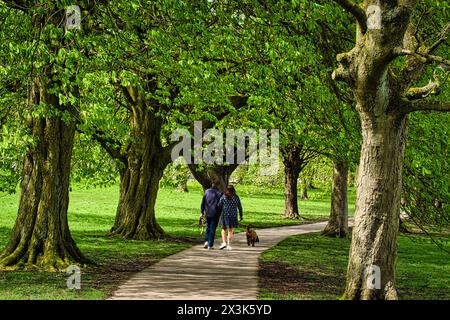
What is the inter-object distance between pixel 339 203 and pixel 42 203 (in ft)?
55.1

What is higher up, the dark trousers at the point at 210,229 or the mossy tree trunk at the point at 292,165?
the mossy tree trunk at the point at 292,165

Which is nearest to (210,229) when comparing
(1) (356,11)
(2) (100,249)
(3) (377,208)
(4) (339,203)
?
(2) (100,249)

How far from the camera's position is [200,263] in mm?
17375

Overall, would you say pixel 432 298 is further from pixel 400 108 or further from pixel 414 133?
pixel 400 108

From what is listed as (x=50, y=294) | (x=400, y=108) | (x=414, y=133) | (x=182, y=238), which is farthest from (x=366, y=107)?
(x=182, y=238)

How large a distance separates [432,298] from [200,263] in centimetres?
568

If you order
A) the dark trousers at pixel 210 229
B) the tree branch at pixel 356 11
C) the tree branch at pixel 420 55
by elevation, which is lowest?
the dark trousers at pixel 210 229

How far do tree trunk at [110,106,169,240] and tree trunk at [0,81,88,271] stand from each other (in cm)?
951

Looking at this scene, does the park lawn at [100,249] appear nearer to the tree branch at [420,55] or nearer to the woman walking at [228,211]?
the woman walking at [228,211]

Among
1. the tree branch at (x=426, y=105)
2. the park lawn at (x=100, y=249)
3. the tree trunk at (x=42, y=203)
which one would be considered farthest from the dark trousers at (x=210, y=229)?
the tree branch at (x=426, y=105)

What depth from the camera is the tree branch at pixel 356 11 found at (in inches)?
410

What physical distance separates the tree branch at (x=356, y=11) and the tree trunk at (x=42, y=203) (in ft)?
24.5

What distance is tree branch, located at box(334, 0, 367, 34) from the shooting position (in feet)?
34.2

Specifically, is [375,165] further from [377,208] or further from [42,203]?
[42,203]
